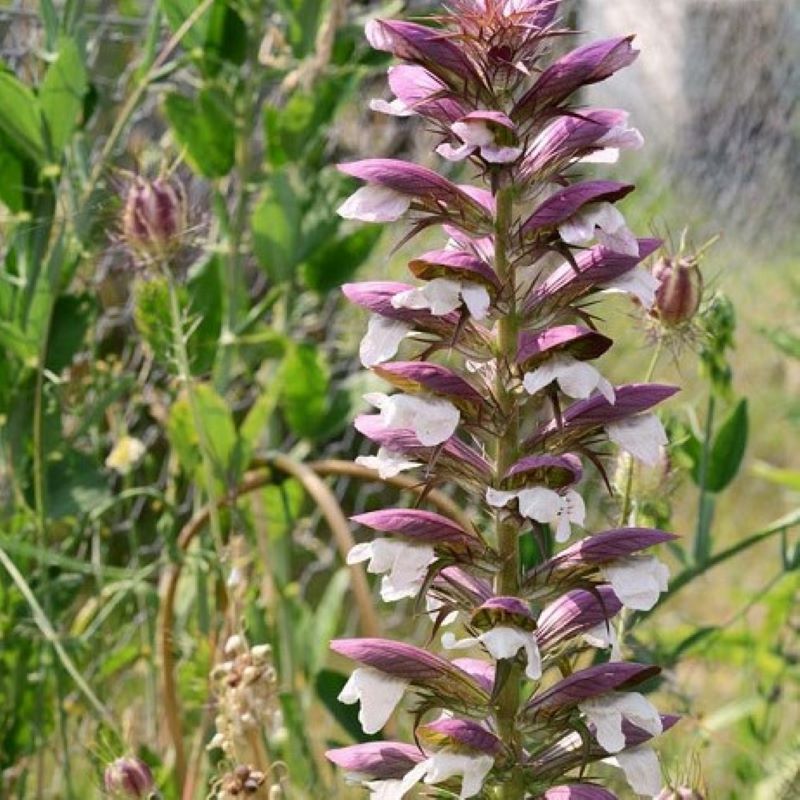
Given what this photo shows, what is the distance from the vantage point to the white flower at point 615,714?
2.61 feet

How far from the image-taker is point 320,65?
187cm

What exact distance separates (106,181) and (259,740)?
0.61 metres

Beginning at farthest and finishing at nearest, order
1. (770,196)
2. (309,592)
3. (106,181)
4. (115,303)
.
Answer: (770,196), (309,592), (115,303), (106,181)

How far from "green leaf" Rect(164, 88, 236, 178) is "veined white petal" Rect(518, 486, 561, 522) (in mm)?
1048

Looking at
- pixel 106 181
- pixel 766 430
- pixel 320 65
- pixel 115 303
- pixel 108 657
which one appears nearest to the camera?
pixel 106 181

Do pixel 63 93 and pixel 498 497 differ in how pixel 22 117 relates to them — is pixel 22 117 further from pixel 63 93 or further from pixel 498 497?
pixel 498 497

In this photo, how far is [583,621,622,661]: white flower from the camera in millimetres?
838

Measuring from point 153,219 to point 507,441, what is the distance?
1.79ft

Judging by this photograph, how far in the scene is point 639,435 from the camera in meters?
0.82

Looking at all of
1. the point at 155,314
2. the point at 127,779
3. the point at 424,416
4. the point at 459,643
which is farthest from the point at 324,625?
the point at 424,416

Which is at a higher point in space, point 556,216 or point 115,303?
point 556,216

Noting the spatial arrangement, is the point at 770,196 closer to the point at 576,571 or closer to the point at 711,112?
the point at 711,112


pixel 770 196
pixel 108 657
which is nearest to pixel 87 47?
pixel 108 657

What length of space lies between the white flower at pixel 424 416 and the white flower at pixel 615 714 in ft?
0.55
